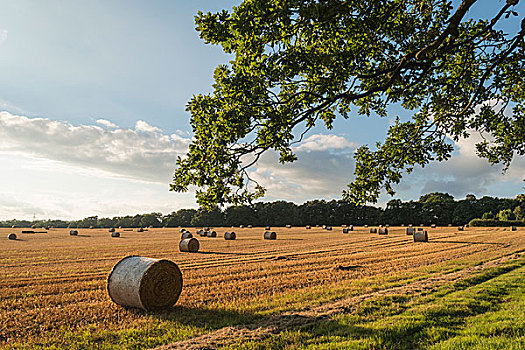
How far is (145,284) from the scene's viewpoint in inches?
361

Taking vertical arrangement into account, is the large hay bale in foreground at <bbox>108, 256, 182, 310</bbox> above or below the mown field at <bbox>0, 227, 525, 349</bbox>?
above

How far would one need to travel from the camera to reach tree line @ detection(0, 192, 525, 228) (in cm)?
8638

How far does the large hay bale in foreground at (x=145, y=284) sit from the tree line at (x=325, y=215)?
74.6m

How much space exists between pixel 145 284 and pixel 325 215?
8576 cm

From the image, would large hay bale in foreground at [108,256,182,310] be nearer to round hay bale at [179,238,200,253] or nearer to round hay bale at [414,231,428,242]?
round hay bale at [179,238,200,253]

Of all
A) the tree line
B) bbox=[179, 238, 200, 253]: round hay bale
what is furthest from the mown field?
the tree line

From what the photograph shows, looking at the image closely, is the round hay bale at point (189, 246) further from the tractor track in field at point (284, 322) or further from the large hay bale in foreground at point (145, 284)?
the tractor track in field at point (284, 322)

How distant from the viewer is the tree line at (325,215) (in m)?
86.4

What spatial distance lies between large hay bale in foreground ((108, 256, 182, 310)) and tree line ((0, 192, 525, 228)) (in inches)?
2939

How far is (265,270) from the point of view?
48.3ft

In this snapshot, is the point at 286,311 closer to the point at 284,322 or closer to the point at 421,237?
the point at 284,322

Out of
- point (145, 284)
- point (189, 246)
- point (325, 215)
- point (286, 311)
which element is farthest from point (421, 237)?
point (325, 215)

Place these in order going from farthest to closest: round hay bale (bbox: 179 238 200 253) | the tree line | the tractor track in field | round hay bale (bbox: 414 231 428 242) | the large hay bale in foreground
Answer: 1. the tree line
2. round hay bale (bbox: 414 231 428 242)
3. round hay bale (bbox: 179 238 200 253)
4. the large hay bale in foreground
5. the tractor track in field

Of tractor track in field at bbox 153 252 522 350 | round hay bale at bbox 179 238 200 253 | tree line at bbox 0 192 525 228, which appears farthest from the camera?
tree line at bbox 0 192 525 228
